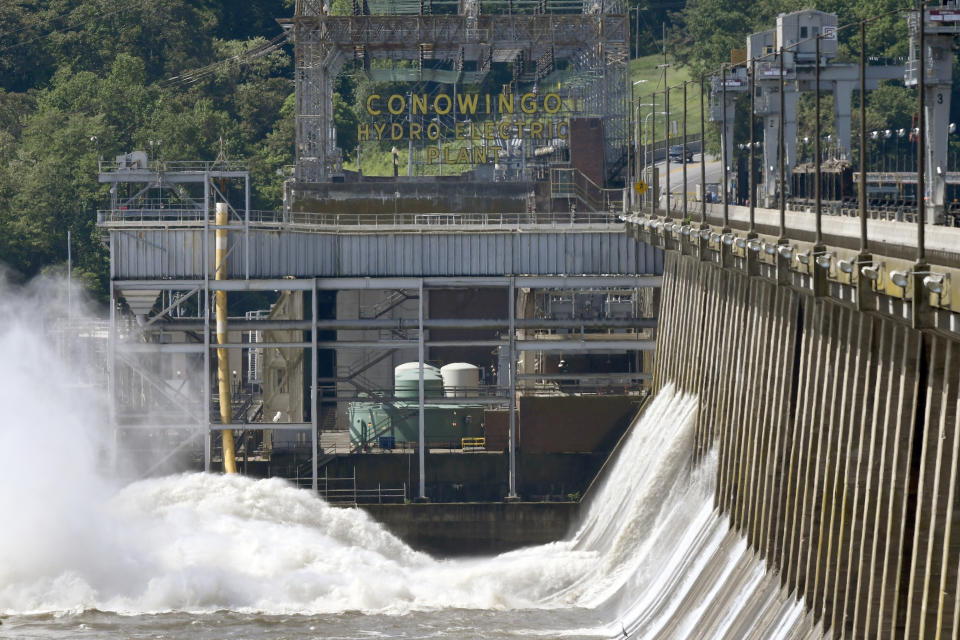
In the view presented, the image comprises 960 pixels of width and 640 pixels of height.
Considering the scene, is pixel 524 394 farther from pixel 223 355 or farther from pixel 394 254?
pixel 223 355

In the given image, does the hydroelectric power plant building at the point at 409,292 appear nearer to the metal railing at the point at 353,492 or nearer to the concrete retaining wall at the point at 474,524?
the metal railing at the point at 353,492

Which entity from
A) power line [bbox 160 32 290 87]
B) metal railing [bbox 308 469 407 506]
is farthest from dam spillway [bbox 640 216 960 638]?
power line [bbox 160 32 290 87]

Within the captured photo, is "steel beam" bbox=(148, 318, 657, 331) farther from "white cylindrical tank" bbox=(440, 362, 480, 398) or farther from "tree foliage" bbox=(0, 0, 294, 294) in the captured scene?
"tree foliage" bbox=(0, 0, 294, 294)

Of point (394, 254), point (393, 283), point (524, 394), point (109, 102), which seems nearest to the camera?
point (393, 283)

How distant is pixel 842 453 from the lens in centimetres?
3772

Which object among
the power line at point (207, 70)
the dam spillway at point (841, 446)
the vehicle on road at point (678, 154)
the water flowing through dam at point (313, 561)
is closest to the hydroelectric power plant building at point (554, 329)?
the dam spillway at point (841, 446)

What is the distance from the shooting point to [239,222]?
71438 mm

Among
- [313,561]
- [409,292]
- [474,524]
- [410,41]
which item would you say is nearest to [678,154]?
[410,41]

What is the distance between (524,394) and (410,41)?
73.2 ft

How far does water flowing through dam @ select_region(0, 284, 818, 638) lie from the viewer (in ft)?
174

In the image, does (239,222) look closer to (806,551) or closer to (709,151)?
(806,551)

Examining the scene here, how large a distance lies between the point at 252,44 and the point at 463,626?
112057 millimetres

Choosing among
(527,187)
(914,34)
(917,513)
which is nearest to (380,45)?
(527,187)

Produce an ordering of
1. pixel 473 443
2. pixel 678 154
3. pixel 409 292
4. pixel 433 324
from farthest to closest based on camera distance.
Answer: pixel 678 154, pixel 409 292, pixel 473 443, pixel 433 324
